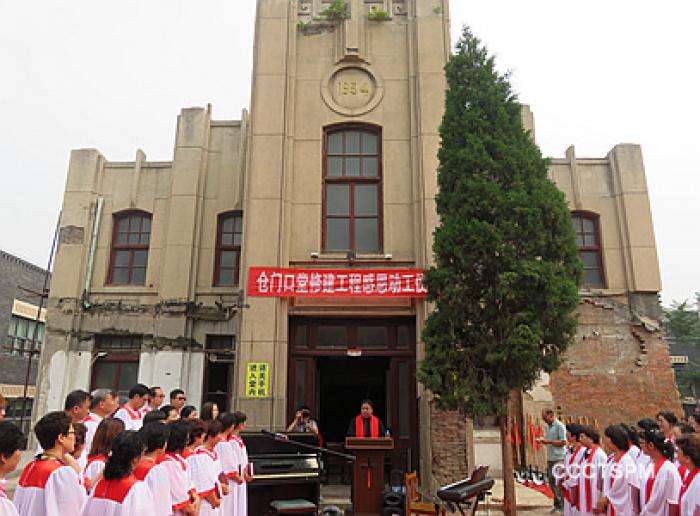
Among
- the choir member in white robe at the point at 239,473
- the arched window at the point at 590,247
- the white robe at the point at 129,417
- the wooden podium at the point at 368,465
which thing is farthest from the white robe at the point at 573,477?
the arched window at the point at 590,247

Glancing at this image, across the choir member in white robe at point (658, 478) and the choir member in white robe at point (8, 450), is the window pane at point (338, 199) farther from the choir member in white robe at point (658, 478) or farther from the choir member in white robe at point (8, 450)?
the choir member in white robe at point (8, 450)

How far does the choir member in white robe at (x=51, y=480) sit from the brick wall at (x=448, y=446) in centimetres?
793

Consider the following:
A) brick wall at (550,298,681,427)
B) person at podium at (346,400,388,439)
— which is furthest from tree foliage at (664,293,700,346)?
person at podium at (346,400,388,439)

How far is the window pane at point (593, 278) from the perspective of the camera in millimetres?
15555

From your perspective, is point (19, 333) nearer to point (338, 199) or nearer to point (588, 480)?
point (338, 199)

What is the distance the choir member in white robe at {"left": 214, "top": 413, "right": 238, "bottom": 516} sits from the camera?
659cm

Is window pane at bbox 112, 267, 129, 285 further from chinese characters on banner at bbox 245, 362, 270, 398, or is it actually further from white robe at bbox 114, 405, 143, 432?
white robe at bbox 114, 405, 143, 432

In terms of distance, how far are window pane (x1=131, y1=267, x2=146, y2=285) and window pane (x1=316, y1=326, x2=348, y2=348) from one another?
6566 millimetres

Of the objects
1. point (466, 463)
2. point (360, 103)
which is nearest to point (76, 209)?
point (360, 103)

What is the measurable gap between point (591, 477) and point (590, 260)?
10532 mm

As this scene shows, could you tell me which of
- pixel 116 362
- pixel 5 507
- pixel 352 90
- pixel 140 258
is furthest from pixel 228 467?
pixel 140 258

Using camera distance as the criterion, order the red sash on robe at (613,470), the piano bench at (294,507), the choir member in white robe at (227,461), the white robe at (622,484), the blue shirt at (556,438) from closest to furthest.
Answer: the white robe at (622,484), the red sash on robe at (613,470), the choir member in white robe at (227,461), the piano bench at (294,507), the blue shirt at (556,438)

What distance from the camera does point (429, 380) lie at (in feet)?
29.9

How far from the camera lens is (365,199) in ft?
42.8
